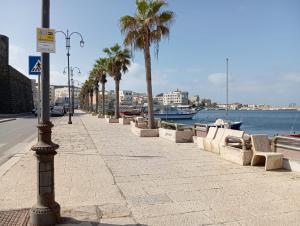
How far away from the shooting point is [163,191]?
766 centimetres

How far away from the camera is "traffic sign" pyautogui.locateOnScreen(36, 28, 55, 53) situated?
586 centimetres

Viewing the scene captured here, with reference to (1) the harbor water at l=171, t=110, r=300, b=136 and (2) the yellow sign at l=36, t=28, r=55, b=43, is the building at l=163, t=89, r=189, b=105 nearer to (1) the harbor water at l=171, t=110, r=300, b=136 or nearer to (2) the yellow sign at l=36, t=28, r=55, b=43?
(1) the harbor water at l=171, t=110, r=300, b=136

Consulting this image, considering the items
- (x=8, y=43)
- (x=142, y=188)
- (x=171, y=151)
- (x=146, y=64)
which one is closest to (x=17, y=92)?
(x=8, y=43)

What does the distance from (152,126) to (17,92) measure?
7128 centimetres

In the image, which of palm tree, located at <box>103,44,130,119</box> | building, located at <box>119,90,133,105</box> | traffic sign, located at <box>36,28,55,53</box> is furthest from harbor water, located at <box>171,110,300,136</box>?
building, located at <box>119,90,133,105</box>

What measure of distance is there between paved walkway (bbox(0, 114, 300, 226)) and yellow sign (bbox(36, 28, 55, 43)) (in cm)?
271

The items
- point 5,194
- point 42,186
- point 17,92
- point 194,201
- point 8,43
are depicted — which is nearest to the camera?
point 42,186

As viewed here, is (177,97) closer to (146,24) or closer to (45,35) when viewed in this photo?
(146,24)

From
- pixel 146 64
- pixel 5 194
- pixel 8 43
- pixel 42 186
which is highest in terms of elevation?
pixel 8 43

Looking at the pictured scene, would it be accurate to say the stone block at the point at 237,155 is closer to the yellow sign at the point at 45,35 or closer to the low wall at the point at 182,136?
the low wall at the point at 182,136

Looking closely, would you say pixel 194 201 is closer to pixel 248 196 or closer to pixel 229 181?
pixel 248 196

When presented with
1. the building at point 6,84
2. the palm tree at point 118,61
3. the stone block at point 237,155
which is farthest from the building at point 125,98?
the stone block at point 237,155

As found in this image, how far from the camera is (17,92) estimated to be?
283ft

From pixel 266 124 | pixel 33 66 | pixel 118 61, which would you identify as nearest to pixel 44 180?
pixel 33 66
